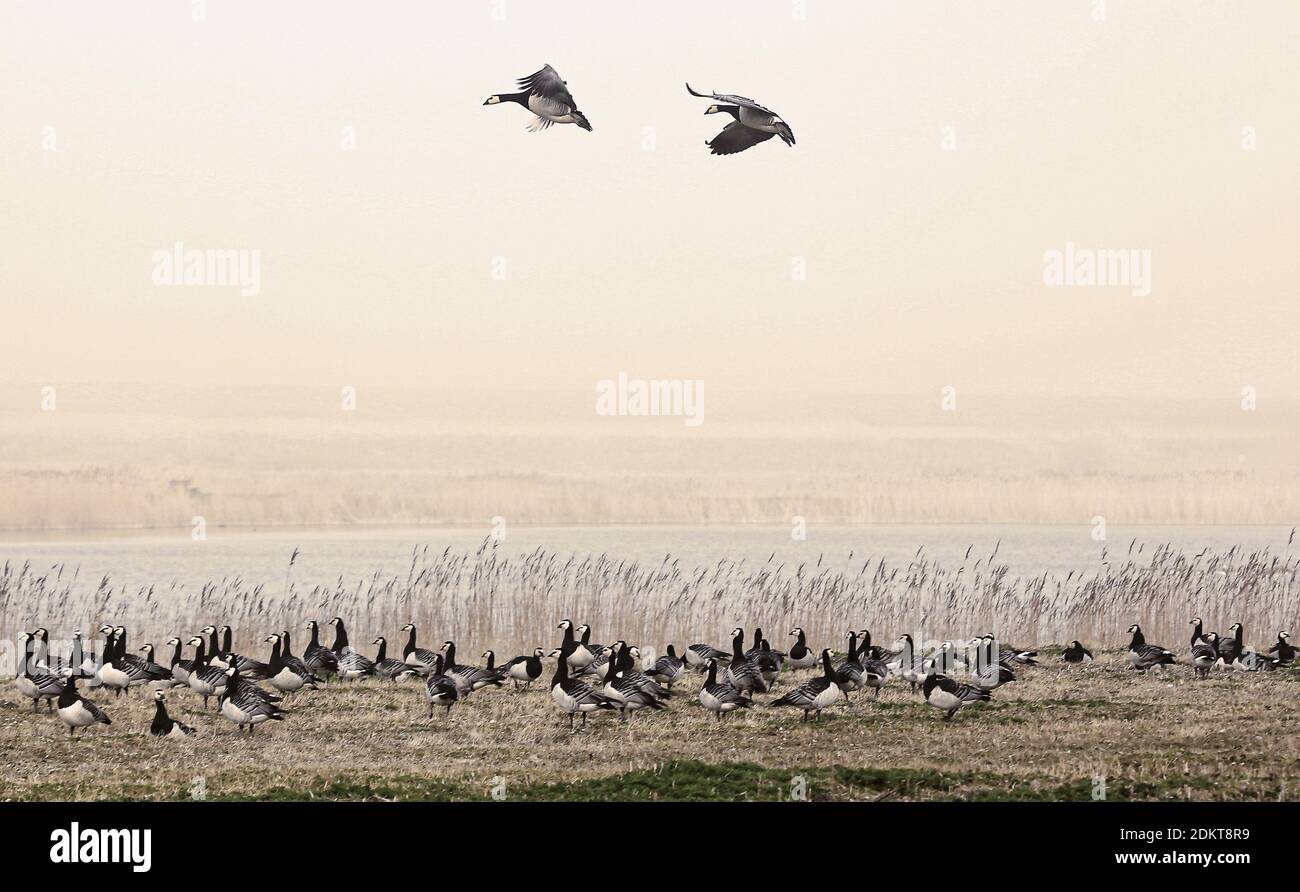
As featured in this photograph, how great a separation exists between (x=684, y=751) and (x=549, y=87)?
9498 millimetres

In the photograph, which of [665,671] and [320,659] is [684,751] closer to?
[665,671]

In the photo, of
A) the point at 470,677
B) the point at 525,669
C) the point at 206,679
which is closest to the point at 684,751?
the point at 470,677

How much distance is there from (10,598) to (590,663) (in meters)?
11.3

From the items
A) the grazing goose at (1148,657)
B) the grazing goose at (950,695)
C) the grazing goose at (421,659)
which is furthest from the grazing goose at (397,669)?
the grazing goose at (1148,657)

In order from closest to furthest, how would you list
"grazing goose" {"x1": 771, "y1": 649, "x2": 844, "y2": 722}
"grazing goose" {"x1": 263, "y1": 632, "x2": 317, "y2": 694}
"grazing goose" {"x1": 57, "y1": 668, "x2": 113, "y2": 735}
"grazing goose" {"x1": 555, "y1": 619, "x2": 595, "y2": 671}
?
1. "grazing goose" {"x1": 57, "y1": 668, "x2": 113, "y2": 735}
2. "grazing goose" {"x1": 771, "y1": 649, "x2": 844, "y2": 722}
3. "grazing goose" {"x1": 263, "y1": 632, "x2": 317, "y2": 694}
4. "grazing goose" {"x1": 555, "y1": 619, "x2": 595, "y2": 671}

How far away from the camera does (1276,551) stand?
27297mm

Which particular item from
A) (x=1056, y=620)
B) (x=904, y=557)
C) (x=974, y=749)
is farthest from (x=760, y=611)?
(x=904, y=557)

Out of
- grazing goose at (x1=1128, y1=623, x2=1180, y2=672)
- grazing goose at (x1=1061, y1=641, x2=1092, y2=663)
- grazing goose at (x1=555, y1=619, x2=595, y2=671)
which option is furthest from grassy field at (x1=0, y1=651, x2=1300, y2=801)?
grazing goose at (x1=1061, y1=641, x2=1092, y2=663)

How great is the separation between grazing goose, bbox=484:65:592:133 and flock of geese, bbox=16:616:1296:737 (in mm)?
7521

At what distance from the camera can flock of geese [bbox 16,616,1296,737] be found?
16.4 metres

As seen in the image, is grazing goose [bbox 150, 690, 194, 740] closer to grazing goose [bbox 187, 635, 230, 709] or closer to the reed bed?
grazing goose [bbox 187, 635, 230, 709]

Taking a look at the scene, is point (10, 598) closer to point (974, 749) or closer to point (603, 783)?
point (603, 783)

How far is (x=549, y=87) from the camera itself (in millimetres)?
18594
